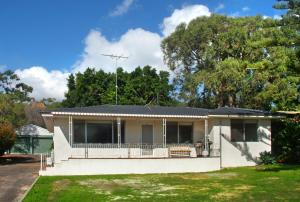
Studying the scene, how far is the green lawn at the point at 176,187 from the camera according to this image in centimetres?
1537

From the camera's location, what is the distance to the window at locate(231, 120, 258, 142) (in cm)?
2767

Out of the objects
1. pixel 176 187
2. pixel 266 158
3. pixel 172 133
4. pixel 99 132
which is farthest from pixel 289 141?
pixel 176 187

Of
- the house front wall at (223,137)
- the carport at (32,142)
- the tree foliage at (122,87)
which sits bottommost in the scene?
the carport at (32,142)

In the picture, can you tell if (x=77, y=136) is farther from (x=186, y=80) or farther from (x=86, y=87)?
(x=86, y=87)

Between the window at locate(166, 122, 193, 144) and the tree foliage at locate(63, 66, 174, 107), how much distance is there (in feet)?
75.6

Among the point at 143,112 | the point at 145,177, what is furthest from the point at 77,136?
the point at 145,177

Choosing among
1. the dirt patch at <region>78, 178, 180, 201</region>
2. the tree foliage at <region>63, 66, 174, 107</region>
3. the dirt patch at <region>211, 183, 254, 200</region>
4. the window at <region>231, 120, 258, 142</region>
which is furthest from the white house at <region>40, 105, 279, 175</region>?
the tree foliage at <region>63, 66, 174, 107</region>

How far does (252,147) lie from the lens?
91.5 ft

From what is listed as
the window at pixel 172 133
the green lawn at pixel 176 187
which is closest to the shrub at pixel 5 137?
the window at pixel 172 133

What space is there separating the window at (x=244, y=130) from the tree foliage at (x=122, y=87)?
2400 cm

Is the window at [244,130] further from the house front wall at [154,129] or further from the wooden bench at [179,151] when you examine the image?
the wooden bench at [179,151]

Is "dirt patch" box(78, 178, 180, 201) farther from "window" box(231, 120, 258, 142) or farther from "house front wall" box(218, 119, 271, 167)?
"window" box(231, 120, 258, 142)

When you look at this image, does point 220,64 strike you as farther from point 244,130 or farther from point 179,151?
point 179,151

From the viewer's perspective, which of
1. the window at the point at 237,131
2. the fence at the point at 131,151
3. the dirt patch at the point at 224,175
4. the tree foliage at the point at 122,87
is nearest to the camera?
the dirt patch at the point at 224,175
